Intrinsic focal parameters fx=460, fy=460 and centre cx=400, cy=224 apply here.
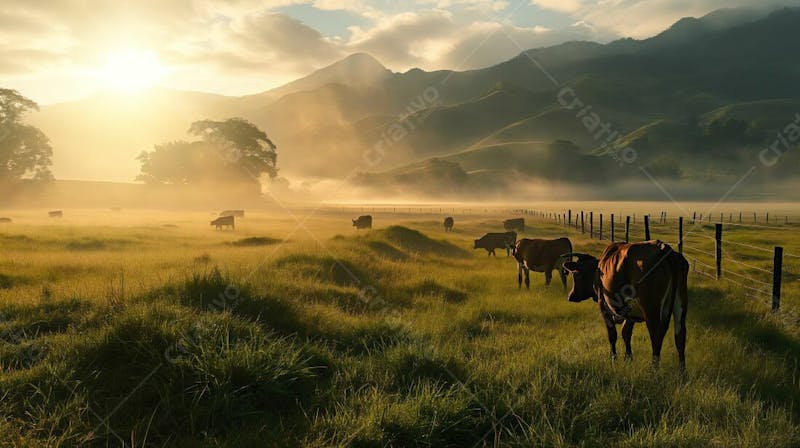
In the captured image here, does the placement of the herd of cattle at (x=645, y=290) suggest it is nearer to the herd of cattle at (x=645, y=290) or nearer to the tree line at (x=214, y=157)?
the herd of cattle at (x=645, y=290)

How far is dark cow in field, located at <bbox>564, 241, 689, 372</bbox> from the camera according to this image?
643 cm

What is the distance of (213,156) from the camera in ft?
222

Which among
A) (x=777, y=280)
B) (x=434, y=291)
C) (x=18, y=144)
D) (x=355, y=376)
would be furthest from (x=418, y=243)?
(x=18, y=144)

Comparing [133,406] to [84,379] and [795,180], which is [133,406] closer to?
[84,379]

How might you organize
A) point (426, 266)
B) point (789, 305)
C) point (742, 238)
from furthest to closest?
1. point (742, 238)
2. point (426, 266)
3. point (789, 305)

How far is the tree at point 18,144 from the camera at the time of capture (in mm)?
46750

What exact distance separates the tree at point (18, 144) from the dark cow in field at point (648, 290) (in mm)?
58779

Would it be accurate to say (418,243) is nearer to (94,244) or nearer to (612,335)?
(94,244)

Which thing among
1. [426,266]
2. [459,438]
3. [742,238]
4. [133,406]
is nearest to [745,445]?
[459,438]

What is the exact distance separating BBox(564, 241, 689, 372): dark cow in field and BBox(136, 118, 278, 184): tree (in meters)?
64.6

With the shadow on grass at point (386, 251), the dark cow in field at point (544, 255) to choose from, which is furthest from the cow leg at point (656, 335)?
the shadow on grass at point (386, 251)

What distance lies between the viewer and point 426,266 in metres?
17.7

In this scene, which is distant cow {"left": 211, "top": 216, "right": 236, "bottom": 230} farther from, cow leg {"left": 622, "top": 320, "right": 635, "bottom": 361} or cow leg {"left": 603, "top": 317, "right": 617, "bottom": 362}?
cow leg {"left": 622, "top": 320, "right": 635, "bottom": 361}

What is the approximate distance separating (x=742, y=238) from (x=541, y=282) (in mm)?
32324
